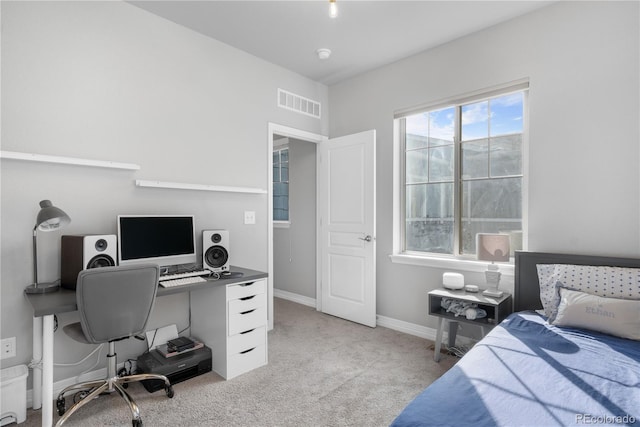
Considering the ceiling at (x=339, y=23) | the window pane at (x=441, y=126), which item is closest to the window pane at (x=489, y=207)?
the window pane at (x=441, y=126)

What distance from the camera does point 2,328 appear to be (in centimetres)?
205

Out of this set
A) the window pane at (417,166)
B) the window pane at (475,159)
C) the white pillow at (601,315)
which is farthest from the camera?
the window pane at (417,166)

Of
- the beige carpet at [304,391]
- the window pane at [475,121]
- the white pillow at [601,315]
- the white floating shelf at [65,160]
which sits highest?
the window pane at [475,121]

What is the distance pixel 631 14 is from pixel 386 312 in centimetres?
310

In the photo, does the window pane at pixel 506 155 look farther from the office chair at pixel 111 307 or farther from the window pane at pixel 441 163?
the office chair at pixel 111 307

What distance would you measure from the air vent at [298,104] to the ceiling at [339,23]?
0.37m

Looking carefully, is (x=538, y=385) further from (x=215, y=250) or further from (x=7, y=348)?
(x=7, y=348)

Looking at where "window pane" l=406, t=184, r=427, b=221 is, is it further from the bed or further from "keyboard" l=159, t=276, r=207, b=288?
"keyboard" l=159, t=276, r=207, b=288

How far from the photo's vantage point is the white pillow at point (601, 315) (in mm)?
1872

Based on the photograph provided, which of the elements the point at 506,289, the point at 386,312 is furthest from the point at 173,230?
the point at 506,289

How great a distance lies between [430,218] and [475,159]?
71 cm

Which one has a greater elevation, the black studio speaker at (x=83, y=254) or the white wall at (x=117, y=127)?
the white wall at (x=117, y=127)

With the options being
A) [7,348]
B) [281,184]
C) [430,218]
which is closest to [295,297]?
[281,184]

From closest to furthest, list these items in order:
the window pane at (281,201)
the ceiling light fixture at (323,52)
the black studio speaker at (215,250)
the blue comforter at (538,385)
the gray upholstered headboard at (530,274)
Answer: the blue comforter at (538,385), the gray upholstered headboard at (530,274), the black studio speaker at (215,250), the ceiling light fixture at (323,52), the window pane at (281,201)
